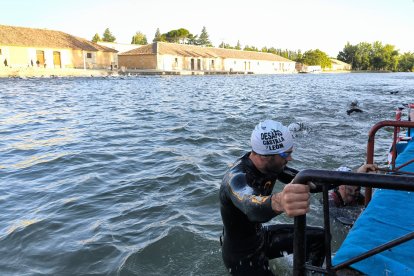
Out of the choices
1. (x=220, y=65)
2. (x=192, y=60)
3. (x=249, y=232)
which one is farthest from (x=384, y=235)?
(x=220, y=65)

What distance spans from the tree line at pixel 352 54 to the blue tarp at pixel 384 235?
395ft

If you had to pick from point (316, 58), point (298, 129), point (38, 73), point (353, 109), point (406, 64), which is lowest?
point (298, 129)

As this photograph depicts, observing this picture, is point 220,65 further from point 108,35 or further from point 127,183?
point 127,183

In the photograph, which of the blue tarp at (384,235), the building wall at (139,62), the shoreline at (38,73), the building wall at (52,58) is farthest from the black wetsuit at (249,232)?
the building wall at (139,62)

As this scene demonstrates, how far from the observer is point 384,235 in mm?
3176

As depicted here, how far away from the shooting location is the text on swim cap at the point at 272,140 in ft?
10.2

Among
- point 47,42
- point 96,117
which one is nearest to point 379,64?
point 47,42

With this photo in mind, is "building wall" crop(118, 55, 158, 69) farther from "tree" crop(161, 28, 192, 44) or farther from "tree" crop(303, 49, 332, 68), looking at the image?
"tree" crop(303, 49, 332, 68)

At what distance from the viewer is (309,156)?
9797mm

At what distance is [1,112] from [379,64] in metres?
140

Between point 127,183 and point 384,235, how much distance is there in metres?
5.58

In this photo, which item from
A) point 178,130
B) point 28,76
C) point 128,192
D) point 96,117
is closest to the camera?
point 128,192

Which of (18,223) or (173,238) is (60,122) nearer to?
(18,223)

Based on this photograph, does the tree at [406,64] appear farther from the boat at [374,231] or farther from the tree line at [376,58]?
the boat at [374,231]
